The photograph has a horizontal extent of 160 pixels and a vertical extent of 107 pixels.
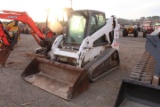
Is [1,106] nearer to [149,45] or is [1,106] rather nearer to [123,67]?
[149,45]

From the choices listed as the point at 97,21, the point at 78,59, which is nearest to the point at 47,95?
the point at 78,59

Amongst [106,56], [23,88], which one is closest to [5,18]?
[23,88]

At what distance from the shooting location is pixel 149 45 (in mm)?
3207

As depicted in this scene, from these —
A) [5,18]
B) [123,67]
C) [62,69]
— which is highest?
[5,18]

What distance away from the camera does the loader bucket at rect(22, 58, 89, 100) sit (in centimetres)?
480

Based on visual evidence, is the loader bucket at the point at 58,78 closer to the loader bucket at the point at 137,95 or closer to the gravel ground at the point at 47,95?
the gravel ground at the point at 47,95

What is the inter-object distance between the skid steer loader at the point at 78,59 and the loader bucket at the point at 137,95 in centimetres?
128

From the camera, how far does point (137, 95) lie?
12.2 ft

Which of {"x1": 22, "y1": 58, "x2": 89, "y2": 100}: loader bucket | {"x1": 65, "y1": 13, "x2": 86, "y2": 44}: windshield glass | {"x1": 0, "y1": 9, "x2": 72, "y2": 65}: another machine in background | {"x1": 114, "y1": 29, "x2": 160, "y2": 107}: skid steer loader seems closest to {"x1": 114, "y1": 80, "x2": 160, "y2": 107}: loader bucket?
{"x1": 114, "y1": 29, "x2": 160, "y2": 107}: skid steer loader

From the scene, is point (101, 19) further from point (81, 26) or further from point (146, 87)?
point (146, 87)

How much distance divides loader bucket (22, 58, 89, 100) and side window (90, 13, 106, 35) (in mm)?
1731

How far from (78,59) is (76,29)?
125cm

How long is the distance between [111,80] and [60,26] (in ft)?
16.4

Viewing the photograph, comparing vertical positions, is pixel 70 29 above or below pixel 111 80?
above
